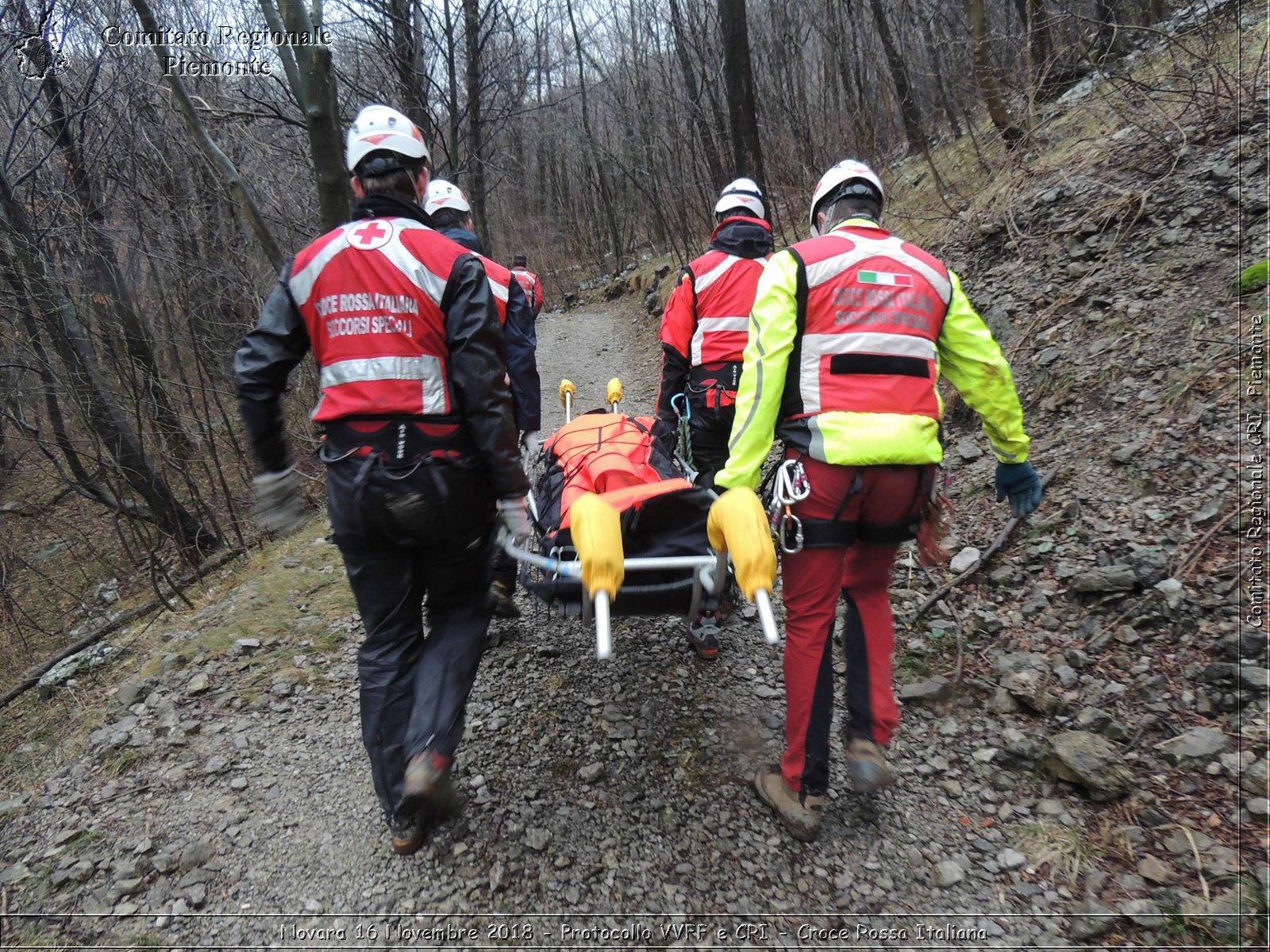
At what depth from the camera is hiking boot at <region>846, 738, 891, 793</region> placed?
2354mm

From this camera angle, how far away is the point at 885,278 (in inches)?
A: 91.9

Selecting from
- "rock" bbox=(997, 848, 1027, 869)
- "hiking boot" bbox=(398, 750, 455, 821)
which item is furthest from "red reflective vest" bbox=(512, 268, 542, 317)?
"rock" bbox=(997, 848, 1027, 869)

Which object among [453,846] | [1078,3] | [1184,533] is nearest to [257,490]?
[453,846]

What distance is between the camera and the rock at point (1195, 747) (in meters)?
2.34

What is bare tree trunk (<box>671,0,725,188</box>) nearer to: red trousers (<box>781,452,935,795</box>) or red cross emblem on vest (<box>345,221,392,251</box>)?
red cross emblem on vest (<box>345,221,392,251</box>)

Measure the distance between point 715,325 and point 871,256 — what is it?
4.90ft

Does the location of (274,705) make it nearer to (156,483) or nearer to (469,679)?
(469,679)

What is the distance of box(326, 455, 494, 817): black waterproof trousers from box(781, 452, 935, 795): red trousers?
123 cm

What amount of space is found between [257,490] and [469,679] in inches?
42.8

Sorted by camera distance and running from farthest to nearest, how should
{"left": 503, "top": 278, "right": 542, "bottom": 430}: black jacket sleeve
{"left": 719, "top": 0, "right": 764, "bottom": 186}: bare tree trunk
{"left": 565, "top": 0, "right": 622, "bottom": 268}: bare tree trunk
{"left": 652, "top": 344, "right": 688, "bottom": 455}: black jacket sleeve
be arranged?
1. {"left": 565, "top": 0, "right": 622, "bottom": 268}: bare tree trunk
2. {"left": 719, "top": 0, "right": 764, "bottom": 186}: bare tree trunk
3. {"left": 652, "top": 344, "right": 688, "bottom": 455}: black jacket sleeve
4. {"left": 503, "top": 278, "right": 542, "bottom": 430}: black jacket sleeve

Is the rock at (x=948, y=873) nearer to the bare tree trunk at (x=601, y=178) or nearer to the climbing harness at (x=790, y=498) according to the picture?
the climbing harness at (x=790, y=498)

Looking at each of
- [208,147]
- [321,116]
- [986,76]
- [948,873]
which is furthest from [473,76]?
[948,873]

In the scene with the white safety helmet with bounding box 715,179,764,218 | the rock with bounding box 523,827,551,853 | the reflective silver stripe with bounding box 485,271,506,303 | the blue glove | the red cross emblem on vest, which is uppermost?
the white safety helmet with bounding box 715,179,764,218

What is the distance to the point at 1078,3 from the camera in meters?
8.46
